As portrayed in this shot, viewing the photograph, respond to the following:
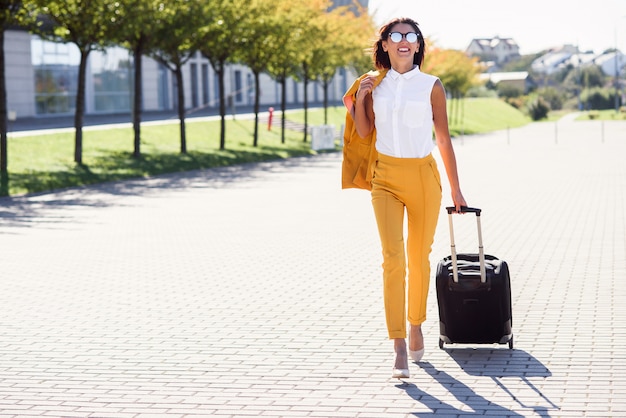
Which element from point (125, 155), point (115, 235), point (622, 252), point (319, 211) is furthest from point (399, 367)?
point (125, 155)

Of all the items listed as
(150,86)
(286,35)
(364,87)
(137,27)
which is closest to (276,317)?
(364,87)

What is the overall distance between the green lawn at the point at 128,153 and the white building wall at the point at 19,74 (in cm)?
958

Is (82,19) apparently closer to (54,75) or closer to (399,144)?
(399,144)

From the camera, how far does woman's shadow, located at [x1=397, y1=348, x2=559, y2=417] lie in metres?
5.61

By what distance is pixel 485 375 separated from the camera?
637 centimetres

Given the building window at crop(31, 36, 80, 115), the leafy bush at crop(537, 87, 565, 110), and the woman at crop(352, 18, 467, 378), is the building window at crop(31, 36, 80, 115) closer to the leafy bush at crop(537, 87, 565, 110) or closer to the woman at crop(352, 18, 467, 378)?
the woman at crop(352, 18, 467, 378)

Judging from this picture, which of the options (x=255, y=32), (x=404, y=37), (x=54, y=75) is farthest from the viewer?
(x=54, y=75)

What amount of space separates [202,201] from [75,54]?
3795 centimetres

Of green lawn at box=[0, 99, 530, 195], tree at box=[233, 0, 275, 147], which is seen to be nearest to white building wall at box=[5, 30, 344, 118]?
green lawn at box=[0, 99, 530, 195]

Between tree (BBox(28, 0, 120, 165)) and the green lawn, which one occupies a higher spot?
tree (BBox(28, 0, 120, 165))

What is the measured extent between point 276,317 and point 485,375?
2387 millimetres

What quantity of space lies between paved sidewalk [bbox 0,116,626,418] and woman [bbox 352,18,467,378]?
497mm

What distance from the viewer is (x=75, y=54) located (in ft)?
183

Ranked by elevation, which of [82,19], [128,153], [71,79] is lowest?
[128,153]
